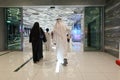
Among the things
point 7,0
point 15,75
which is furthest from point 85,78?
point 7,0

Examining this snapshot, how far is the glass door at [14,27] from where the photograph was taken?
1117cm

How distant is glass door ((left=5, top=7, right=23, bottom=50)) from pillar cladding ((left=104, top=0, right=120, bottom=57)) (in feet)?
16.4

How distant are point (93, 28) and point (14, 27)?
16.1 ft

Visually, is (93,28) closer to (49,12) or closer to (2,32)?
(2,32)

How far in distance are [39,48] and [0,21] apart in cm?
469

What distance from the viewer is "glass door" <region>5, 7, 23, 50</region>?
11172mm

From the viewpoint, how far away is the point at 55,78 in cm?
452

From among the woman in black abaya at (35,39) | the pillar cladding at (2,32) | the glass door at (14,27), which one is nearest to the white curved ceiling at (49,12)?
the glass door at (14,27)

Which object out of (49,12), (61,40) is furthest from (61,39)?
(49,12)

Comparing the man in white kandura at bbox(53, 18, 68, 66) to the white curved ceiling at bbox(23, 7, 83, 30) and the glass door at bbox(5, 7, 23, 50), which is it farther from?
the glass door at bbox(5, 7, 23, 50)

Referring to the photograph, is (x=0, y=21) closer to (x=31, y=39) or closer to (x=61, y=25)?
(x=31, y=39)

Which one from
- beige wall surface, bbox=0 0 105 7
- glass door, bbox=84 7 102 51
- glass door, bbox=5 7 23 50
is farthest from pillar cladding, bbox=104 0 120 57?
glass door, bbox=5 7 23 50

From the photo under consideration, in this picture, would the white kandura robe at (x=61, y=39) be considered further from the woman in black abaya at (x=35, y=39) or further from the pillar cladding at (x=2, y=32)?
the pillar cladding at (x=2, y=32)

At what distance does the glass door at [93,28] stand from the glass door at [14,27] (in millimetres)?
3962
